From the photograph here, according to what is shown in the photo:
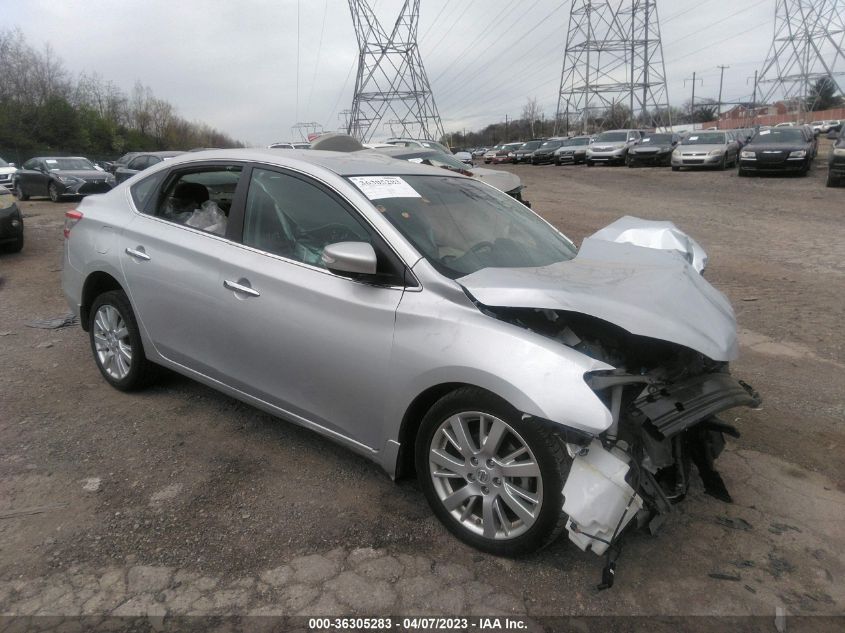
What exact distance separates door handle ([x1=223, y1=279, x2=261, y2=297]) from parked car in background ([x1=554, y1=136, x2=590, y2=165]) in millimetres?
32947

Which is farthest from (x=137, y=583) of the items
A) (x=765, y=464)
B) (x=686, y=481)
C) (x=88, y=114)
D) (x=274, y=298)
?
(x=88, y=114)

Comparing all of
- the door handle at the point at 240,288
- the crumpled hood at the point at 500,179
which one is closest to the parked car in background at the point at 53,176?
the crumpled hood at the point at 500,179

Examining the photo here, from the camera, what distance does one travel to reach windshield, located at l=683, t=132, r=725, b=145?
24578 mm

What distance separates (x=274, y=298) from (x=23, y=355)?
3329 mm

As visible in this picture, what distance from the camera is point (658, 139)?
2817cm

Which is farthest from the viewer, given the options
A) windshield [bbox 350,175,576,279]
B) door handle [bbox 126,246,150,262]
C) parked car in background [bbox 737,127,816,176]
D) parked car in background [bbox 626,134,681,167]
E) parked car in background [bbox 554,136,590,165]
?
parked car in background [bbox 554,136,590,165]

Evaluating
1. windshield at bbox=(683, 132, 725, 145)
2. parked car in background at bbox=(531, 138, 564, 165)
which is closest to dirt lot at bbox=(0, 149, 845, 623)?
windshield at bbox=(683, 132, 725, 145)

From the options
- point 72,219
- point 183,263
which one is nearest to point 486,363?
point 183,263

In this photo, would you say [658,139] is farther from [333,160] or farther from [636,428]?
[636,428]

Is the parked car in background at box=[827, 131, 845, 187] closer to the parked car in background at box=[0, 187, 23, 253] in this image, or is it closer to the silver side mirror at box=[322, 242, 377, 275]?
the silver side mirror at box=[322, 242, 377, 275]

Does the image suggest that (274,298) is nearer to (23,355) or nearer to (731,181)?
(23,355)

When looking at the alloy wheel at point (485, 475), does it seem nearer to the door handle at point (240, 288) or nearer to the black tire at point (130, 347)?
the door handle at point (240, 288)

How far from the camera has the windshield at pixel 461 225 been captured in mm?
3027

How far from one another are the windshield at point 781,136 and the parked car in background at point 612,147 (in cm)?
746
